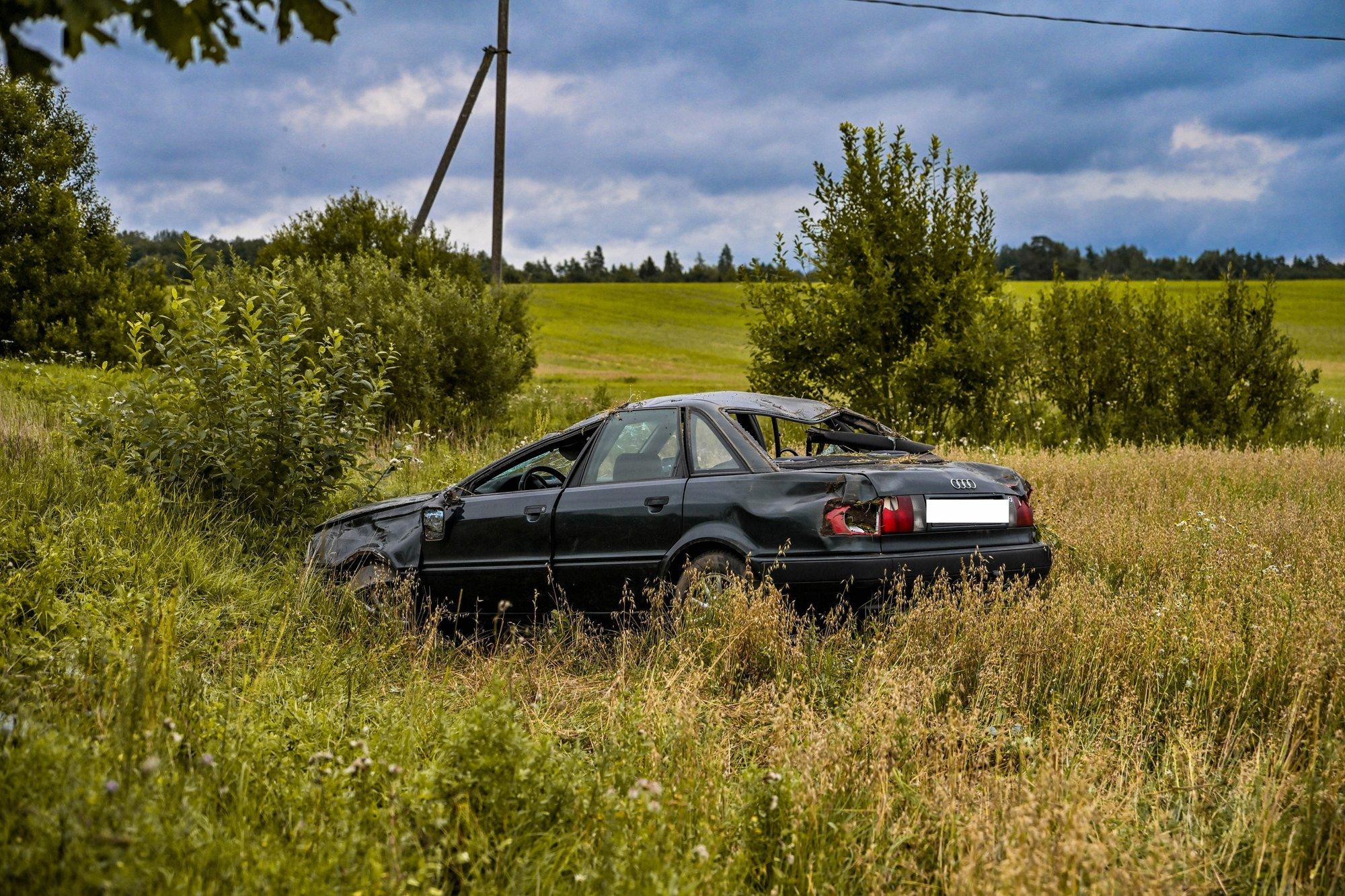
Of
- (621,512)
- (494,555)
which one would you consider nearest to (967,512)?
(621,512)

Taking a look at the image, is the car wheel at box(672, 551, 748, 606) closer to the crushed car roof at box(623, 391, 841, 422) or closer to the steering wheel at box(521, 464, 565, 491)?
the crushed car roof at box(623, 391, 841, 422)

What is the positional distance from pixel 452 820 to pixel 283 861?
619mm

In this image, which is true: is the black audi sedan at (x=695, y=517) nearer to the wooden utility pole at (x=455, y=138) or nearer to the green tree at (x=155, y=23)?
the green tree at (x=155, y=23)

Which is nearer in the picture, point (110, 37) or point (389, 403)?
point (110, 37)

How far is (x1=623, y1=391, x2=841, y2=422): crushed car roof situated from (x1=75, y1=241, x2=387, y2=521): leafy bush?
2.91 m

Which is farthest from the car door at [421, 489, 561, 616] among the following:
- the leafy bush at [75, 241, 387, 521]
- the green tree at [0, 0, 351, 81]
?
the green tree at [0, 0, 351, 81]

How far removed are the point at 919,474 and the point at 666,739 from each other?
238 centimetres

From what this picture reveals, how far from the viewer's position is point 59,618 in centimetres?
455

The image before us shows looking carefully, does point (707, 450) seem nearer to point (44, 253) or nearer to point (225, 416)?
point (225, 416)

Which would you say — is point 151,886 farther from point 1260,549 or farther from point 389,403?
point 389,403

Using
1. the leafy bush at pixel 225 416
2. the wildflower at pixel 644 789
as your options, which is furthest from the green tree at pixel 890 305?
the wildflower at pixel 644 789

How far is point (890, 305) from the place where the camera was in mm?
14859

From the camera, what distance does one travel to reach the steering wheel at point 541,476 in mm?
6452

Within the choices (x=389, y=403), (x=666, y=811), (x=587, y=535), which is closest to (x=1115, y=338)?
(x=389, y=403)
